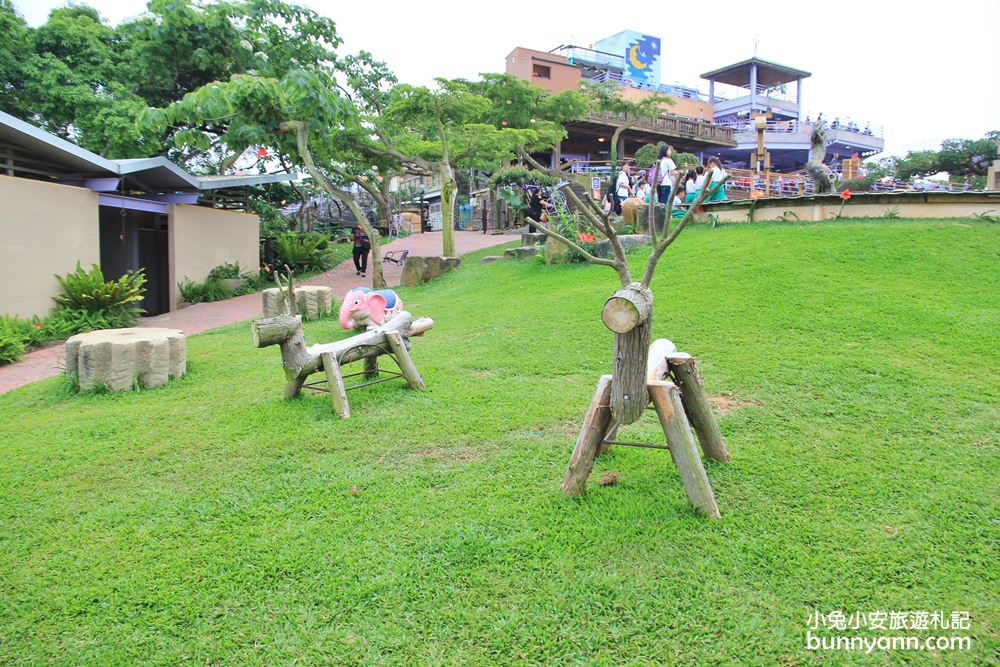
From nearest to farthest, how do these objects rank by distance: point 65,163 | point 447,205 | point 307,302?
point 307,302, point 65,163, point 447,205

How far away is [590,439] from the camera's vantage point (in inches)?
123

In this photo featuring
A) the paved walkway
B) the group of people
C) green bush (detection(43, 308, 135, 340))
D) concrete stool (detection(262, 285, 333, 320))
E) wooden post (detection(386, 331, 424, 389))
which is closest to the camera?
wooden post (detection(386, 331, 424, 389))

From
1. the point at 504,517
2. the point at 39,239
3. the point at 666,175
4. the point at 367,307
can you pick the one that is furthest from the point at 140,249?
the point at 504,517

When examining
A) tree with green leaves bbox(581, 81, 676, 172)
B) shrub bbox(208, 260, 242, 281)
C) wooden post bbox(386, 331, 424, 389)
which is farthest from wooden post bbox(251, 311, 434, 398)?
tree with green leaves bbox(581, 81, 676, 172)

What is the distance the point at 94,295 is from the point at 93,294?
0.07 feet

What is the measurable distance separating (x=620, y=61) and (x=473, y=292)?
1151 inches

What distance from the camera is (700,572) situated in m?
2.55

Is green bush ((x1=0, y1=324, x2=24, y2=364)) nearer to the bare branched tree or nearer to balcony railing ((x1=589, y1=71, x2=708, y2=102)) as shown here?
the bare branched tree

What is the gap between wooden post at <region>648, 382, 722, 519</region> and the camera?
2932mm

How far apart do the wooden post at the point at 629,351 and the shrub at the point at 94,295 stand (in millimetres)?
9597

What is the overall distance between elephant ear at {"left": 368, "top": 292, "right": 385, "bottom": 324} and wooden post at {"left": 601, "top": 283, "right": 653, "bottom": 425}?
504 centimetres

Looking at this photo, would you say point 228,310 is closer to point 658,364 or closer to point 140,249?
point 140,249

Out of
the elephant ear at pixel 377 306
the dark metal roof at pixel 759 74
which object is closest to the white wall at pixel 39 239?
the elephant ear at pixel 377 306

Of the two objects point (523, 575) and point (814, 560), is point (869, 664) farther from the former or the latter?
point (523, 575)
